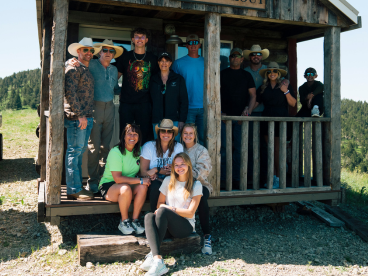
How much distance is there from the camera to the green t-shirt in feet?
13.9

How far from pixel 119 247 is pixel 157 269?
589mm

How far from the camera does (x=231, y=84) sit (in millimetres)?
5406

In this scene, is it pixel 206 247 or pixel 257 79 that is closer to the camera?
pixel 206 247

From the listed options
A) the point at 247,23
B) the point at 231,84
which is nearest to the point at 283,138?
→ the point at 231,84

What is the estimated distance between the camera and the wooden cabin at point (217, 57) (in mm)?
4133

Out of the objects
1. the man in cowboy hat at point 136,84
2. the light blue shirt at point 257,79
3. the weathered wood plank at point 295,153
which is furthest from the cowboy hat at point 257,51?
the man in cowboy hat at point 136,84

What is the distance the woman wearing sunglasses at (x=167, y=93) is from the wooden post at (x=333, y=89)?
7.84 ft

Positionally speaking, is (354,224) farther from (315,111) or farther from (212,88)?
(212,88)

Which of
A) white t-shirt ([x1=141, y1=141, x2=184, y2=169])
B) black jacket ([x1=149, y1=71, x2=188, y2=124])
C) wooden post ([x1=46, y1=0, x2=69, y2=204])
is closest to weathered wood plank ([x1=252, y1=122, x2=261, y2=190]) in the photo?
black jacket ([x1=149, y1=71, x2=188, y2=124])

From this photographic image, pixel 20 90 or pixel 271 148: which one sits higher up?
pixel 20 90

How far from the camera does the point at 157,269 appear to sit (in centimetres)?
362

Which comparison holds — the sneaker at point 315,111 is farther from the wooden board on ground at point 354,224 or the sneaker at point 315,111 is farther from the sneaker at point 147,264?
the sneaker at point 147,264

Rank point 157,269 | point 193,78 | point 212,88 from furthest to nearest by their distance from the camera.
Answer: point 193,78
point 212,88
point 157,269

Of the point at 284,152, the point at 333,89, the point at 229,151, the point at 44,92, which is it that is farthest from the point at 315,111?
the point at 44,92
